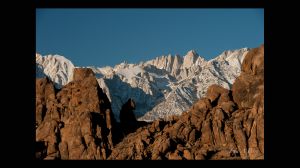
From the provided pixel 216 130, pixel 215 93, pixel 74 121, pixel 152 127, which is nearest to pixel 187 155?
pixel 216 130

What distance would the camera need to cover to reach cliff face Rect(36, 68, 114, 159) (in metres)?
47.9

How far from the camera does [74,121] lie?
170 ft

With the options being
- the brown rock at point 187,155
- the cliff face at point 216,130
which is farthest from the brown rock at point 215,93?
the brown rock at point 187,155

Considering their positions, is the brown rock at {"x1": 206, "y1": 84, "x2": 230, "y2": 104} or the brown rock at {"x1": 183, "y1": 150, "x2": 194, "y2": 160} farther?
the brown rock at {"x1": 206, "y1": 84, "x2": 230, "y2": 104}

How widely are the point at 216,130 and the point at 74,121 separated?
38.7ft

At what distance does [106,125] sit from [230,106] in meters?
10.8

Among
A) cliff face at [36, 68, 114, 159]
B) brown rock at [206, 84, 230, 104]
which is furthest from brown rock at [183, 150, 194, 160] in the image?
brown rock at [206, 84, 230, 104]

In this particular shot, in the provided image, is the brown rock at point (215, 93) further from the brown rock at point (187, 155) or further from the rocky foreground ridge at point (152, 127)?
the brown rock at point (187, 155)

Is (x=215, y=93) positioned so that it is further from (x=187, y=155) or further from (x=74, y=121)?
(x=187, y=155)

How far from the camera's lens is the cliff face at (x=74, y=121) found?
47906mm

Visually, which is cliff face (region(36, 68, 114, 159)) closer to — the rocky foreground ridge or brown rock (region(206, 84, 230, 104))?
the rocky foreground ridge

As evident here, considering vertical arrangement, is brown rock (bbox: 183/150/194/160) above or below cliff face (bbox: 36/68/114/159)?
below
